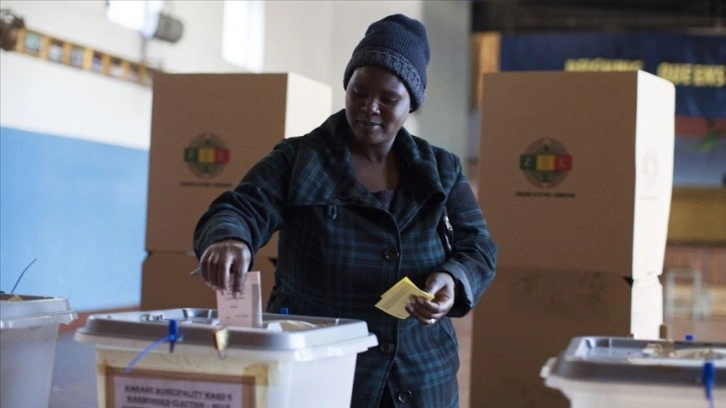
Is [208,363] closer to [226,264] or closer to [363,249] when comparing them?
[226,264]

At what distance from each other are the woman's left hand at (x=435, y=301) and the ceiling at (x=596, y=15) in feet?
30.1

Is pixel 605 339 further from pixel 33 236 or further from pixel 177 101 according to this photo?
pixel 33 236

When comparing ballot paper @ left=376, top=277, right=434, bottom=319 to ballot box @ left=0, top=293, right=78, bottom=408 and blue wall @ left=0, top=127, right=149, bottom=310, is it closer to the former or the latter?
ballot box @ left=0, top=293, right=78, bottom=408

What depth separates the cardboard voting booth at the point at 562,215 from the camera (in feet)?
9.66

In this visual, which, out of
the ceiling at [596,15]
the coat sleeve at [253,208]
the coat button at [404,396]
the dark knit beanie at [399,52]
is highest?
the ceiling at [596,15]

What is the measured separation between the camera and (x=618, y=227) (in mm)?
2928

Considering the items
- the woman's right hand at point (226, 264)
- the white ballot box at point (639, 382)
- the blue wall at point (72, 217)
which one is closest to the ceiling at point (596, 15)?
the blue wall at point (72, 217)

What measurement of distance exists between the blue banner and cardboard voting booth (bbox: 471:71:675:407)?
6.69 m

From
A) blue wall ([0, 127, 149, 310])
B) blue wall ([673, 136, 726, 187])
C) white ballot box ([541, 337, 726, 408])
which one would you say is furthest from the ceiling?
white ballot box ([541, 337, 726, 408])

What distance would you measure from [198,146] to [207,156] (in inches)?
1.7

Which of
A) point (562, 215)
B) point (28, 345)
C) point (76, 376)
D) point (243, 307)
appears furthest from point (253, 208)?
point (76, 376)

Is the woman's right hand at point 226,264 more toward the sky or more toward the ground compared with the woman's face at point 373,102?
more toward the ground

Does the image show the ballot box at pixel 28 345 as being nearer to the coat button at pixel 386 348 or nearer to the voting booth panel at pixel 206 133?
the coat button at pixel 386 348

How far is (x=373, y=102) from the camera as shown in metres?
1.68
